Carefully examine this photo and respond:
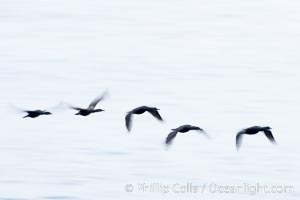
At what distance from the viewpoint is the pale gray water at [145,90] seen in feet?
114

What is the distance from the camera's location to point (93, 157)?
118 feet

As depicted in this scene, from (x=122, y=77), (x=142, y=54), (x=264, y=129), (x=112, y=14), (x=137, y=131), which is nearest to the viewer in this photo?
(x=264, y=129)

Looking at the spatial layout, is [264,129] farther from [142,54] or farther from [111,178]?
[142,54]

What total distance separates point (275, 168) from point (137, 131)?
5694 mm

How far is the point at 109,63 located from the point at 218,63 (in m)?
4.53

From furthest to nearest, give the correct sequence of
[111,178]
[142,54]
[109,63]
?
1. [142,54]
2. [109,63]
3. [111,178]

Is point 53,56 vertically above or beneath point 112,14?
beneath

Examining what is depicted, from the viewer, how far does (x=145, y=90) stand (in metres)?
52.1

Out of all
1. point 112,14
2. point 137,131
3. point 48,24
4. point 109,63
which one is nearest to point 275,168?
point 137,131

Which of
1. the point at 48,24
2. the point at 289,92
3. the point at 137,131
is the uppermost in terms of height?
the point at 48,24

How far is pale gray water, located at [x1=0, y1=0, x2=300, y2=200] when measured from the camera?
114ft

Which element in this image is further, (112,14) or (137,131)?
(112,14)

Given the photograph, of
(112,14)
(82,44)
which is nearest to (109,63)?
(82,44)

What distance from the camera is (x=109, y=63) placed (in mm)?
63625
